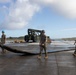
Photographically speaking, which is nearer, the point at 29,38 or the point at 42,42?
the point at 42,42

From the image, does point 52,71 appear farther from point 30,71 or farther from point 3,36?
point 3,36

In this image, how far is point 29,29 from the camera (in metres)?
50.0

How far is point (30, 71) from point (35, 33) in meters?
41.2

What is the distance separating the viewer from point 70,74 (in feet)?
30.6

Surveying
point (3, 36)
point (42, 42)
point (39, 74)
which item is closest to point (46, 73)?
point (39, 74)

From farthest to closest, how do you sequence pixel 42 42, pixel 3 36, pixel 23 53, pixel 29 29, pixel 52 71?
pixel 29 29 < pixel 3 36 < pixel 23 53 < pixel 42 42 < pixel 52 71

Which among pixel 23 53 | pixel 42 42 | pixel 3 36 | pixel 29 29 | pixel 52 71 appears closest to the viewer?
pixel 52 71

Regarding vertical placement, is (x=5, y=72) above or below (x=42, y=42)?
below

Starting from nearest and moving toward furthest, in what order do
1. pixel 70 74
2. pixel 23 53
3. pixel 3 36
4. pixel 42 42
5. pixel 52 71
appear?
pixel 70 74, pixel 52 71, pixel 42 42, pixel 23 53, pixel 3 36

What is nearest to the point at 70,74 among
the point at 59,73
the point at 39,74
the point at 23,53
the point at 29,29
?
the point at 59,73

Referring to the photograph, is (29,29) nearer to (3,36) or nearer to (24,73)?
(3,36)

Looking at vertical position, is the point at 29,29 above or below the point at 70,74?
above

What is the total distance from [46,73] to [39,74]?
0.37m

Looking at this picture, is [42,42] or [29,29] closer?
[42,42]
